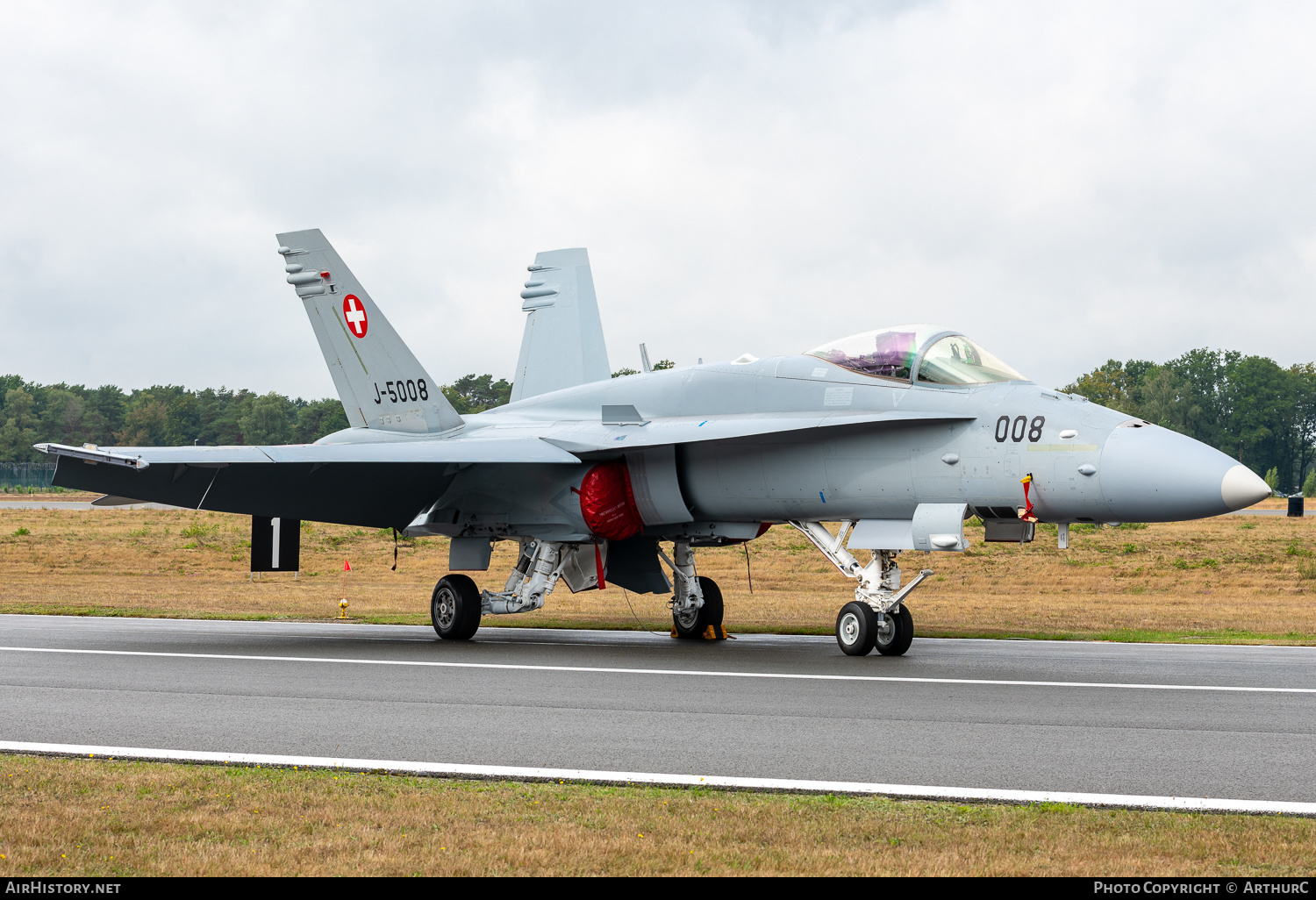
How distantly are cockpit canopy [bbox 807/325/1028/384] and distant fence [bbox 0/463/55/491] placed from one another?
8043 centimetres

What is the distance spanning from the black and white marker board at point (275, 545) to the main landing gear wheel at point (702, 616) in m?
7.26

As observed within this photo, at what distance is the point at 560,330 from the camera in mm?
19438

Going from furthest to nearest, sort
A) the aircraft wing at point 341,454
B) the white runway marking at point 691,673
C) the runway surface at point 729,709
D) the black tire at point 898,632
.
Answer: the aircraft wing at point 341,454 → the black tire at point 898,632 → the white runway marking at point 691,673 → the runway surface at point 729,709

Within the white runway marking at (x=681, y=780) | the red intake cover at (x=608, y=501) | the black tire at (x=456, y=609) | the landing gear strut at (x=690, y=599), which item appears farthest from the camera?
the landing gear strut at (x=690, y=599)

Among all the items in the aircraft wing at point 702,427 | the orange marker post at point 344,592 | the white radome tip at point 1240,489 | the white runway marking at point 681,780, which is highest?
the aircraft wing at point 702,427

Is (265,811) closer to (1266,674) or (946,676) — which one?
(946,676)

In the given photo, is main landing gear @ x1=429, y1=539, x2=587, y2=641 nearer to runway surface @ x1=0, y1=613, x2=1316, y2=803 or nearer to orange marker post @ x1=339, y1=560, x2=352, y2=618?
runway surface @ x1=0, y1=613, x2=1316, y2=803

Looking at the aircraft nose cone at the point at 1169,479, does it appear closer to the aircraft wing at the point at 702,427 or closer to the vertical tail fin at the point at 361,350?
the aircraft wing at the point at 702,427

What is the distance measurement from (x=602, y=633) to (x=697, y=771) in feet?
34.1

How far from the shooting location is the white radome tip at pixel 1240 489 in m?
10.0

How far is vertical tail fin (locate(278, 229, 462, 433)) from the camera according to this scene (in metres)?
17.0

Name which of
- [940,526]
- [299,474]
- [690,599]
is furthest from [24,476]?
[940,526]

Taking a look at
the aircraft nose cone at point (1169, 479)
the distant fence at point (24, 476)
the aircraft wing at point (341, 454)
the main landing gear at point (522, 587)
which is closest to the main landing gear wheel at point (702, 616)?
the main landing gear at point (522, 587)

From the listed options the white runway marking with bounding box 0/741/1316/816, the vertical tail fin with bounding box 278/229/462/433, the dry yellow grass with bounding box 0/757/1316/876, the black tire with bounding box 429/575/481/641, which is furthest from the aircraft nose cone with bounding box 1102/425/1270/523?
the vertical tail fin with bounding box 278/229/462/433
